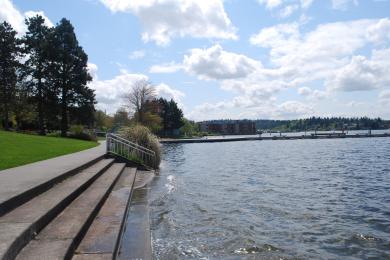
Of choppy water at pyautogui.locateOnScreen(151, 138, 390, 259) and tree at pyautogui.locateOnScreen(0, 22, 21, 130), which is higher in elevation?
tree at pyautogui.locateOnScreen(0, 22, 21, 130)

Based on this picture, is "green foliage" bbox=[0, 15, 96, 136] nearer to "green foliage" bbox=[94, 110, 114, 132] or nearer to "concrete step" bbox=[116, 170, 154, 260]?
"concrete step" bbox=[116, 170, 154, 260]

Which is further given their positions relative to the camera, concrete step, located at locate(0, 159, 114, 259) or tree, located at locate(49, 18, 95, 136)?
tree, located at locate(49, 18, 95, 136)

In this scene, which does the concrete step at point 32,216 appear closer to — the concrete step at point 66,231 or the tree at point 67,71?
the concrete step at point 66,231

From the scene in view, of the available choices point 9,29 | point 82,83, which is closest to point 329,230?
point 82,83

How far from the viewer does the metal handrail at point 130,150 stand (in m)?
21.4

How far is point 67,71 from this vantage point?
43.9 metres

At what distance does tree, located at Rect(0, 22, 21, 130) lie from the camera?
42938 millimetres

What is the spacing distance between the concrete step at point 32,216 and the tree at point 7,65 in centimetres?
3651

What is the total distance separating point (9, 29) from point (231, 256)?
43812mm

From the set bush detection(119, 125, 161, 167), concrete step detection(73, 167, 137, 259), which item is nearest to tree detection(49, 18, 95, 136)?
bush detection(119, 125, 161, 167)

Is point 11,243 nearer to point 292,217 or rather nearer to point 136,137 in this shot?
point 292,217

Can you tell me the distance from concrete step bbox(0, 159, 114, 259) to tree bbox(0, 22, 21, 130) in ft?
120

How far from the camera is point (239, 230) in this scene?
32.2ft

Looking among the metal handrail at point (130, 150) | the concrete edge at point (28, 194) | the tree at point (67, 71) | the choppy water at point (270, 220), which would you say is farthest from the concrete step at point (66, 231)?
the tree at point (67, 71)
